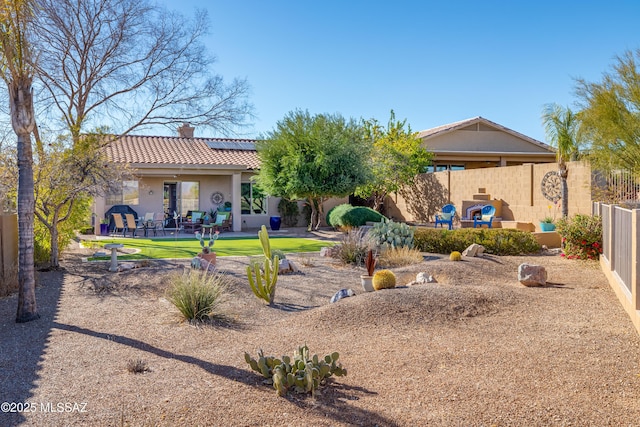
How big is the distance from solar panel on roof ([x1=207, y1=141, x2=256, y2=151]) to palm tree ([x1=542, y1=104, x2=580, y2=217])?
15.8 metres

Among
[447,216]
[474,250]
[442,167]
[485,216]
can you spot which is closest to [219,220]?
[447,216]

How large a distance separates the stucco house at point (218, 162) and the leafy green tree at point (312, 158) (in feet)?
9.56

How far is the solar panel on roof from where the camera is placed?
89.9 ft

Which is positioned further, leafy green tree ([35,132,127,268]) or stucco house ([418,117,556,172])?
stucco house ([418,117,556,172])

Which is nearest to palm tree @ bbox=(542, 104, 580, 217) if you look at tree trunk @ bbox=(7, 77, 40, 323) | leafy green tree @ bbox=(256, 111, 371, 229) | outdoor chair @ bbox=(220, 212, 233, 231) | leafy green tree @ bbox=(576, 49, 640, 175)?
leafy green tree @ bbox=(576, 49, 640, 175)

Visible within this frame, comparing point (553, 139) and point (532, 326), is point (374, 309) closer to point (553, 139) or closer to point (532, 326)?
point (532, 326)

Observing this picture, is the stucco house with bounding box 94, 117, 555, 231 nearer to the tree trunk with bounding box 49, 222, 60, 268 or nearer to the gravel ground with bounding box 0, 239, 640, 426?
the tree trunk with bounding box 49, 222, 60, 268

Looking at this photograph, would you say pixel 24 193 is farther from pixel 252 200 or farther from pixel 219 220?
pixel 252 200

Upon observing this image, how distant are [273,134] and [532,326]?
54.3 ft

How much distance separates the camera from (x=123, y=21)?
18.8 metres

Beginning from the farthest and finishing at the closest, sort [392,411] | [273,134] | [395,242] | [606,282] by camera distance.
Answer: [273,134] < [395,242] < [606,282] < [392,411]

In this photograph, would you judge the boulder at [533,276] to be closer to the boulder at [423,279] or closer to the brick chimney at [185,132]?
the boulder at [423,279]

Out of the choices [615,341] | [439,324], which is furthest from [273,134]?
[615,341]

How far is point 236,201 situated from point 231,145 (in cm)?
601
